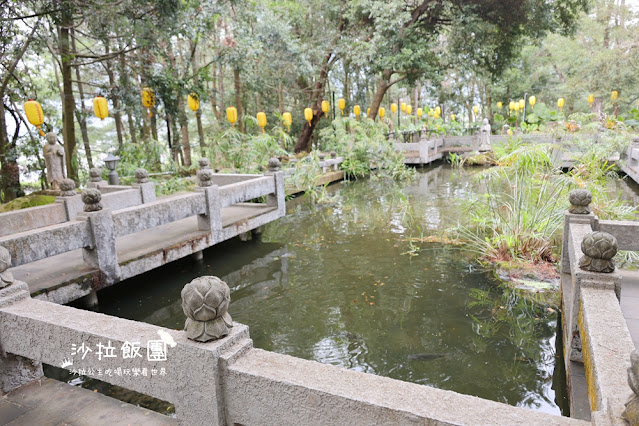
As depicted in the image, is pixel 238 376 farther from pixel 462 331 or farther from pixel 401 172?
pixel 401 172

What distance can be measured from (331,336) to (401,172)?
11573 mm

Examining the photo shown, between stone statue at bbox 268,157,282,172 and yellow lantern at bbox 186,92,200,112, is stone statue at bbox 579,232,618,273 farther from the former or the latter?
yellow lantern at bbox 186,92,200,112

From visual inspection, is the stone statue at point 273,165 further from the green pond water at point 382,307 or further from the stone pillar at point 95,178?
the stone pillar at point 95,178

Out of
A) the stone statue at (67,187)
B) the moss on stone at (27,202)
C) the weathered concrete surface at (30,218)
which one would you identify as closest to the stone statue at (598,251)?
the stone statue at (67,187)

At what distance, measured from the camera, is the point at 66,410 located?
116 inches

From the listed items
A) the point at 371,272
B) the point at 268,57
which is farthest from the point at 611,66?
the point at 371,272

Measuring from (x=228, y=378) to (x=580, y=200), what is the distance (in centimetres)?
380

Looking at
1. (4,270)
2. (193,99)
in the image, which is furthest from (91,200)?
(193,99)

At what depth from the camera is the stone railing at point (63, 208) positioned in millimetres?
6797

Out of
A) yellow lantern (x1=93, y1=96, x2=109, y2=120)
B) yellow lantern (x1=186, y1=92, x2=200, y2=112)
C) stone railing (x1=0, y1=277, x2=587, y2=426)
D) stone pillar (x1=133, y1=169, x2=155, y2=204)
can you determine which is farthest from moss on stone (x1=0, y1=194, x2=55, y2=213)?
stone railing (x1=0, y1=277, x2=587, y2=426)

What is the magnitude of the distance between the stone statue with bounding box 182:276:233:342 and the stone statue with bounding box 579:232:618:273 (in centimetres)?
241

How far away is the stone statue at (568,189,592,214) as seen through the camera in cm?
436

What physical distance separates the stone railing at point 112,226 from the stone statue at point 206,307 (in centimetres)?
315

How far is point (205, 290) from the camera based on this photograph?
2.10 meters
